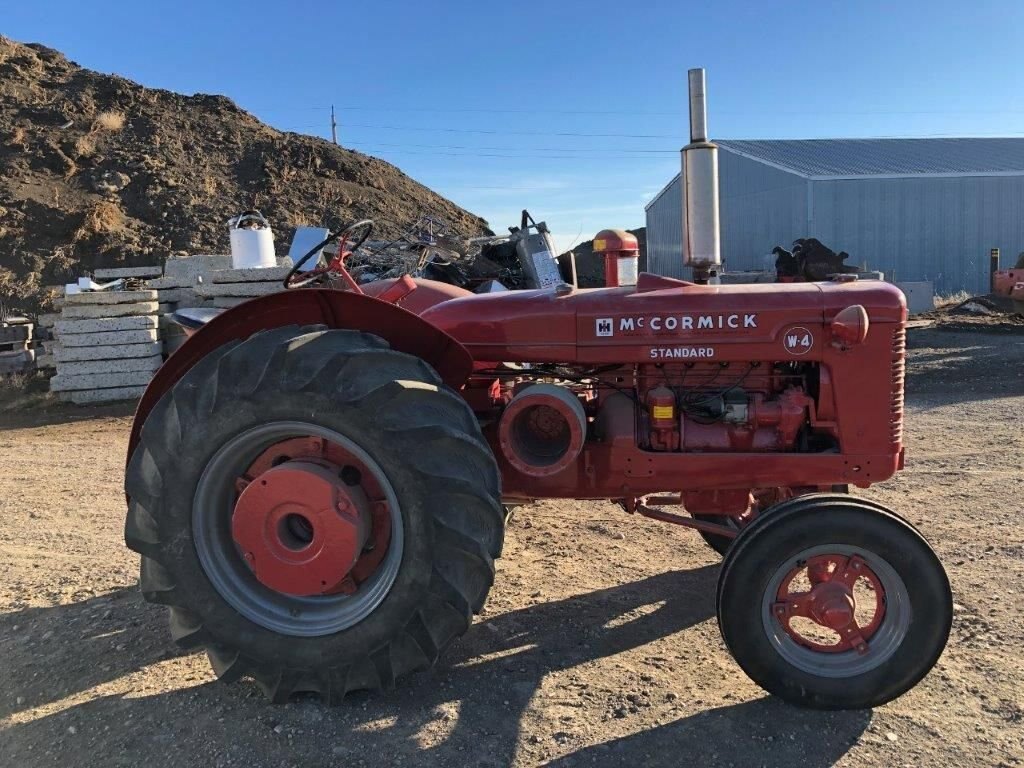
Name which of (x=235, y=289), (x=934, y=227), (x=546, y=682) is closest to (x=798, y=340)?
(x=546, y=682)

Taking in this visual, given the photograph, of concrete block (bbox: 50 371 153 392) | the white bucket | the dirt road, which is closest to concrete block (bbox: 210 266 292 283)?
the white bucket

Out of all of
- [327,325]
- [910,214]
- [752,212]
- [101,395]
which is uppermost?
[752,212]

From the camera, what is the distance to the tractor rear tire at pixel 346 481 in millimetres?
2691

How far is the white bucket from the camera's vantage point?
9.41 m

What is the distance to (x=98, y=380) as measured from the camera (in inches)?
393

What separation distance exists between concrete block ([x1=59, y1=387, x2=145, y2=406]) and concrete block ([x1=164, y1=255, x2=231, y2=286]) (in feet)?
6.58

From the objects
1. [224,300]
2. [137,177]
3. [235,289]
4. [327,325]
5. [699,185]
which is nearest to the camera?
[327,325]

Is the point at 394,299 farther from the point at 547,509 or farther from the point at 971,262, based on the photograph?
the point at 971,262

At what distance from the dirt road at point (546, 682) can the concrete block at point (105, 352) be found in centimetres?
544

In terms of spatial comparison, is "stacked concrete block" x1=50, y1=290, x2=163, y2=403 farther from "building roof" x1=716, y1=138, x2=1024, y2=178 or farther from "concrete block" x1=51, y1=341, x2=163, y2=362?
"building roof" x1=716, y1=138, x2=1024, y2=178

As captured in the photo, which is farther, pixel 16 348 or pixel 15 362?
pixel 16 348

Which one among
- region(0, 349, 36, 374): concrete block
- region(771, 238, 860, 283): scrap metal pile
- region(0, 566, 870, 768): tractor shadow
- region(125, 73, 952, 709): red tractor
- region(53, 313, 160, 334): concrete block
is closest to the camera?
→ region(0, 566, 870, 768): tractor shadow

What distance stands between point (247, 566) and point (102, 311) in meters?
8.35

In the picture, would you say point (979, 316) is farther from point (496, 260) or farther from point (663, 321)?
point (663, 321)
